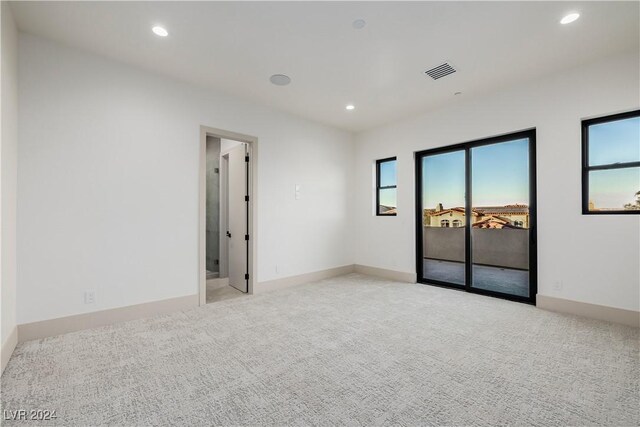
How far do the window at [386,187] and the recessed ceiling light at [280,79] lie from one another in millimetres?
2623

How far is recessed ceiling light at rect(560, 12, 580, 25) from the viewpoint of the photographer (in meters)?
2.44

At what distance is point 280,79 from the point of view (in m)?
3.60

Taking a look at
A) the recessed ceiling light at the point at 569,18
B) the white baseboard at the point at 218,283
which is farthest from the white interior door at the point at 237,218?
the recessed ceiling light at the point at 569,18

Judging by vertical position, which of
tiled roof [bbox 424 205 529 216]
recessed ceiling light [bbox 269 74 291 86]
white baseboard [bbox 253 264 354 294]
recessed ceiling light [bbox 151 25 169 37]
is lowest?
white baseboard [bbox 253 264 354 294]

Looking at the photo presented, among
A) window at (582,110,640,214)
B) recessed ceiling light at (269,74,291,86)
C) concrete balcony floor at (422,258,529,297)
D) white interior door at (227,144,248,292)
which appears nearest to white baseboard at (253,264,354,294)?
white interior door at (227,144,248,292)

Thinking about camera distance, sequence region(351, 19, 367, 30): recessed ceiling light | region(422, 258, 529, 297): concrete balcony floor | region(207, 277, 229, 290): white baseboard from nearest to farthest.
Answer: region(351, 19, 367, 30): recessed ceiling light
region(422, 258, 529, 297): concrete balcony floor
region(207, 277, 229, 290): white baseboard

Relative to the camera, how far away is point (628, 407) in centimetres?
174

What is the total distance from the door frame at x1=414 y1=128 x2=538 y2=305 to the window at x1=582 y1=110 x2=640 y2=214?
516mm

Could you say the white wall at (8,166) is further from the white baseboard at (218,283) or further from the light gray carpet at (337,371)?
the white baseboard at (218,283)

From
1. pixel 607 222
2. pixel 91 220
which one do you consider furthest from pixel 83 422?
pixel 607 222

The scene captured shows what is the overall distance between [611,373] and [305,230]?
3.95 m

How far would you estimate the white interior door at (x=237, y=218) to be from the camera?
4508 millimetres

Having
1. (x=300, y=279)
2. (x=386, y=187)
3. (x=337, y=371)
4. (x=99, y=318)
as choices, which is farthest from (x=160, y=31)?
(x=386, y=187)

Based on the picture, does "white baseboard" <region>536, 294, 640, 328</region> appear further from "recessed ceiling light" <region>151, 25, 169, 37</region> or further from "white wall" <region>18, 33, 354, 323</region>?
"recessed ceiling light" <region>151, 25, 169, 37</region>
